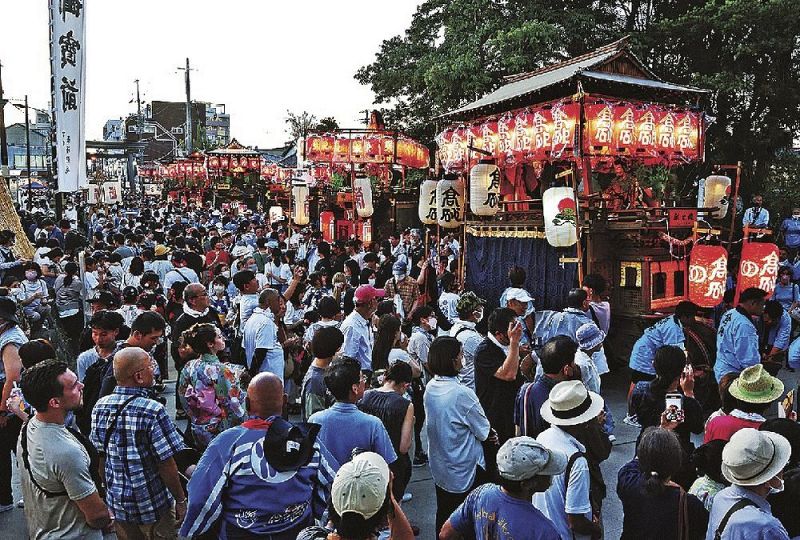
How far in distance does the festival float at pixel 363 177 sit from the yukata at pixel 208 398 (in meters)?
14.8

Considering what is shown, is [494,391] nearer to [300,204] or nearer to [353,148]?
[353,148]

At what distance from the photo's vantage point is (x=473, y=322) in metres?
5.81

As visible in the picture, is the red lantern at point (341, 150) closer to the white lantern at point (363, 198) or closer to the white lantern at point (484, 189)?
the white lantern at point (363, 198)

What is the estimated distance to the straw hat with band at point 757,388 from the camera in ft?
12.5

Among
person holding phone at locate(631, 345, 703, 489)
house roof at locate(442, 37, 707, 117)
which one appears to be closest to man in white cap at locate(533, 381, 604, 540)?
person holding phone at locate(631, 345, 703, 489)

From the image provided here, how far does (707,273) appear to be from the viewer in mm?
9195

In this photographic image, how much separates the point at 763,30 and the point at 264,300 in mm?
16535

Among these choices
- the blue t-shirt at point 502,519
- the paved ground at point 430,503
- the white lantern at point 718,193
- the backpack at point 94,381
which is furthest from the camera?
the white lantern at point 718,193

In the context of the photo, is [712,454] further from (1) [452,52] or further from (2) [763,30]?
(1) [452,52]

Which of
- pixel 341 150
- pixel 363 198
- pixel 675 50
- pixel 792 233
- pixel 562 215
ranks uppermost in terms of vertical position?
pixel 675 50

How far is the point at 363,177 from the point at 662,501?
18.7m

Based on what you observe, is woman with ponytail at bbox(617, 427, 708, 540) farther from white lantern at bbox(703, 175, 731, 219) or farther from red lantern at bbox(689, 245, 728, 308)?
white lantern at bbox(703, 175, 731, 219)

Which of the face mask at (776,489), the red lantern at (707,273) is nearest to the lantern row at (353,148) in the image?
the red lantern at (707,273)

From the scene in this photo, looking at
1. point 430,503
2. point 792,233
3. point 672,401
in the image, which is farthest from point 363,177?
point 672,401
